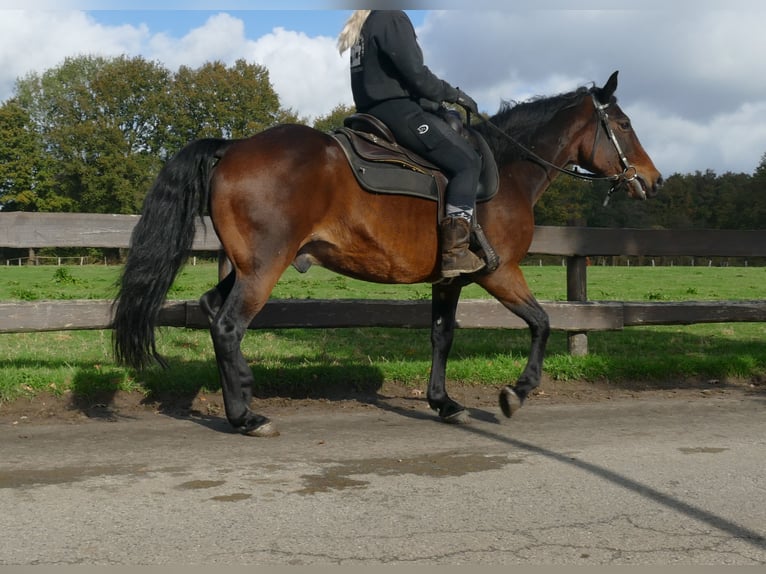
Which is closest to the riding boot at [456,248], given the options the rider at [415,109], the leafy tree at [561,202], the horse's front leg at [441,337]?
the rider at [415,109]

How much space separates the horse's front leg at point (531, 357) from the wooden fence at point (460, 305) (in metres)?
1.53

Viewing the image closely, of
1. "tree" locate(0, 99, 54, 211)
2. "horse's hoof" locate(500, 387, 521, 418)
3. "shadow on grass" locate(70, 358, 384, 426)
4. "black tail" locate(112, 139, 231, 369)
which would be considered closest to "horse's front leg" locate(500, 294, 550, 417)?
"horse's hoof" locate(500, 387, 521, 418)

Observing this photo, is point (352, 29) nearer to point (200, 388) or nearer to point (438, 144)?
point (438, 144)

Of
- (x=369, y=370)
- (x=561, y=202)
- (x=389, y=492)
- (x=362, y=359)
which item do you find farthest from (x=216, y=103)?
(x=389, y=492)

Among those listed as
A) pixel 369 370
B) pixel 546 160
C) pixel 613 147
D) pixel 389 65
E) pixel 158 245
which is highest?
pixel 389 65

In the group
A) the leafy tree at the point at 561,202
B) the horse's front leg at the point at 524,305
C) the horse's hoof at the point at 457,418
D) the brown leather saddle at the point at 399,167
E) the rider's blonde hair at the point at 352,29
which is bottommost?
the horse's hoof at the point at 457,418

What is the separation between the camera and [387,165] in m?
6.30

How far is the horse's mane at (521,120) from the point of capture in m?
7.23

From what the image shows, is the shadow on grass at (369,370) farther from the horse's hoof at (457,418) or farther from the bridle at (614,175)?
the bridle at (614,175)

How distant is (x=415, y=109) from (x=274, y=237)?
1585mm

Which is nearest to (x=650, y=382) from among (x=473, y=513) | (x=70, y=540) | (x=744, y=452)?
(x=744, y=452)

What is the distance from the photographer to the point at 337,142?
6227 millimetres

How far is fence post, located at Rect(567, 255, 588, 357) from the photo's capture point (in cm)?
895

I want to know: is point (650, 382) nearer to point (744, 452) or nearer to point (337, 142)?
point (744, 452)
